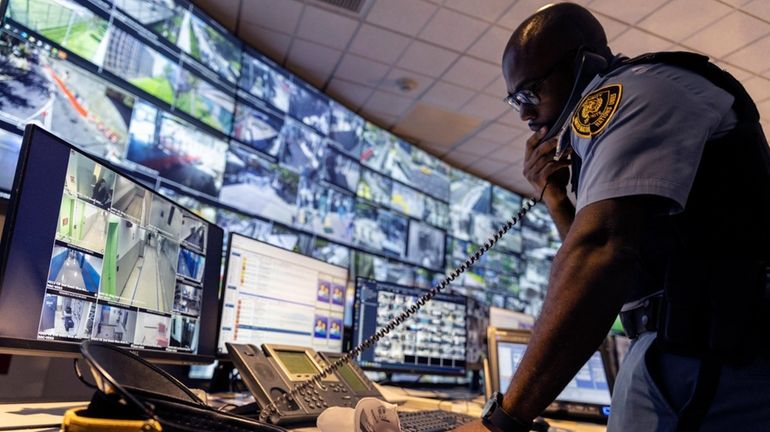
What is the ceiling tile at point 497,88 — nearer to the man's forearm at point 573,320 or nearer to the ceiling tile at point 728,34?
the ceiling tile at point 728,34

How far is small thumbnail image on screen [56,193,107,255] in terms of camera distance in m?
0.94

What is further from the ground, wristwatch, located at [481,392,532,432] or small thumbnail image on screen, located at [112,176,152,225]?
small thumbnail image on screen, located at [112,176,152,225]

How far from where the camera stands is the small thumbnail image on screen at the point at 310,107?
4.03 meters

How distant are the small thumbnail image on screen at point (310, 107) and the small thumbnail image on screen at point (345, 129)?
8 centimetres

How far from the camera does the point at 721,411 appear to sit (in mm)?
729

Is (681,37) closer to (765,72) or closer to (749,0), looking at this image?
(749,0)

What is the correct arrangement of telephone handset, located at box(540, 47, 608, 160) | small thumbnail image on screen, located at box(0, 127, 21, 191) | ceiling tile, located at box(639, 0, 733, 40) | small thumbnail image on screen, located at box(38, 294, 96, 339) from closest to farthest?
1. small thumbnail image on screen, located at box(38, 294, 96, 339)
2. telephone handset, located at box(540, 47, 608, 160)
3. small thumbnail image on screen, located at box(0, 127, 21, 191)
4. ceiling tile, located at box(639, 0, 733, 40)

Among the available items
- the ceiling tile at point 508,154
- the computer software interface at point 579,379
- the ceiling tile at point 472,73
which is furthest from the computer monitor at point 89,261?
the ceiling tile at point 508,154

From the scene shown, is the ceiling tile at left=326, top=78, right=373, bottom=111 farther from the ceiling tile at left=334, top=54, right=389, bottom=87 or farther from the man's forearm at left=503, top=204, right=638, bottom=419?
the man's forearm at left=503, top=204, right=638, bottom=419

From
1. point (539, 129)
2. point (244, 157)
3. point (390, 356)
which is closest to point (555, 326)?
→ point (539, 129)

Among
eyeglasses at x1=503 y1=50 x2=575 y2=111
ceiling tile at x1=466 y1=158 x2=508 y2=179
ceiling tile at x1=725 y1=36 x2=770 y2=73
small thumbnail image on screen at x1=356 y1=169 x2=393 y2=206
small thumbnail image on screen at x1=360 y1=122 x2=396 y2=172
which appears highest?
ceiling tile at x1=725 y1=36 x2=770 y2=73

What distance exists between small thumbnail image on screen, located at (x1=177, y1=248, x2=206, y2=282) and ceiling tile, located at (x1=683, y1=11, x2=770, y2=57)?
11.2ft

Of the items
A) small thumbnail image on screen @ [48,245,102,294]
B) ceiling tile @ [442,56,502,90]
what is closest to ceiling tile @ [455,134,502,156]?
ceiling tile @ [442,56,502,90]

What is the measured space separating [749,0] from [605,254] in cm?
320
